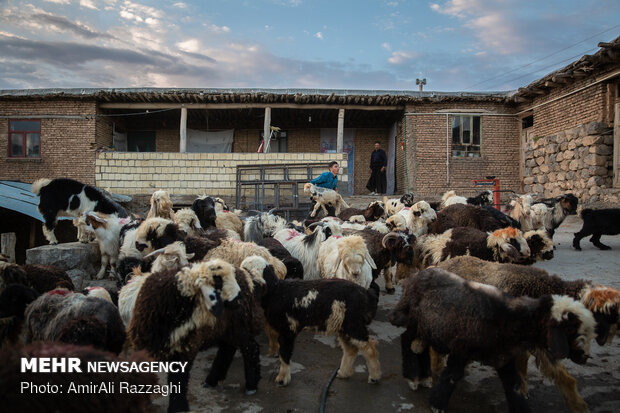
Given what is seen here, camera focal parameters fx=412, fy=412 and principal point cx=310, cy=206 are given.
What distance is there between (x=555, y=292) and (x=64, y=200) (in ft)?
29.4

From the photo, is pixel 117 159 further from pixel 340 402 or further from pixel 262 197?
pixel 340 402

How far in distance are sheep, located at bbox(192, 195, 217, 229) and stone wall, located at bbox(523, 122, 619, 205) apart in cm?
1251

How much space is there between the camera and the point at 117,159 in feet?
57.1

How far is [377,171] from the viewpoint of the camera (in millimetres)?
19500

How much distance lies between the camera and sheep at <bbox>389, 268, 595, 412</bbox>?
9.23 ft

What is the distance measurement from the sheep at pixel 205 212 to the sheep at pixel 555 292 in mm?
4605

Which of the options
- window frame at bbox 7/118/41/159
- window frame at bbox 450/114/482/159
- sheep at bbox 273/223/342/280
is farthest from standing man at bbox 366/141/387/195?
window frame at bbox 7/118/41/159

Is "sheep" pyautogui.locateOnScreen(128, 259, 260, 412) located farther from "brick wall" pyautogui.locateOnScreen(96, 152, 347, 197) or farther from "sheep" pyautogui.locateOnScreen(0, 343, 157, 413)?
"brick wall" pyautogui.locateOnScreen(96, 152, 347, 197)

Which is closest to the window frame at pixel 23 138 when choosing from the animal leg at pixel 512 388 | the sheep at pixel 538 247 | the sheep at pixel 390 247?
the sheep at pixel 390 247

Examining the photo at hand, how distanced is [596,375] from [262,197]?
1318 centimetres

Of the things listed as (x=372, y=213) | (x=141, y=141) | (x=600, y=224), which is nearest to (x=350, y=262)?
(x=372, y=213)

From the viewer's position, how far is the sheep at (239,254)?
489 centimetres

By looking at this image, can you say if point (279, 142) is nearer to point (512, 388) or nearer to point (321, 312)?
point (321, 312)

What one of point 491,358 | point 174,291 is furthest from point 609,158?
point 174,291
